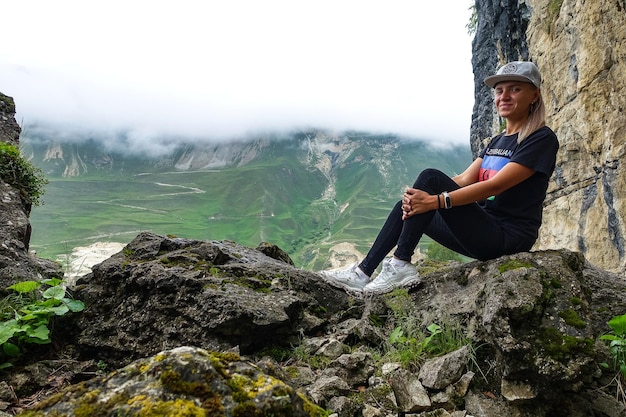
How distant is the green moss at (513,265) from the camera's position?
5125 millimetres

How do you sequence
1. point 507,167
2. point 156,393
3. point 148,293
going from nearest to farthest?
point 156,393 < point 507,167 < point 148,293

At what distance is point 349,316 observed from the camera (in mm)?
6957

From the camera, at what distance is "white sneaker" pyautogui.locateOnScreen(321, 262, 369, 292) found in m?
7.14

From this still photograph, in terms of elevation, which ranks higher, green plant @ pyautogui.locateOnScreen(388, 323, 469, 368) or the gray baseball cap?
the gray baseball cap

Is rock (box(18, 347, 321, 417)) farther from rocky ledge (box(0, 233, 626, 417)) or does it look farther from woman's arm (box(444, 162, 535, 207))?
woman's arm (box(444, 162, 535, 207))

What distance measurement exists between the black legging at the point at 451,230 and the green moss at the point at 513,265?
500mm

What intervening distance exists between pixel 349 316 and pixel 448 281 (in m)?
1.76

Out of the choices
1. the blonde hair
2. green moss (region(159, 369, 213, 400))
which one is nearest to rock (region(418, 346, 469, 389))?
green moss (region(159, 369, 213, 400))

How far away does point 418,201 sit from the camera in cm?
584

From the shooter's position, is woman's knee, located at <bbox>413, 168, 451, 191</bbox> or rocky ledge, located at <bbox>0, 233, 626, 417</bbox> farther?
woman's knee, located at <bbox>413, 168, 451, 191</bbox>

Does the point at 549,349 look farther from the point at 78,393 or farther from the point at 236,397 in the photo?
the point at 78,393

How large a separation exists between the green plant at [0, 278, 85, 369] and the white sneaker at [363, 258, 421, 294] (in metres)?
4.51

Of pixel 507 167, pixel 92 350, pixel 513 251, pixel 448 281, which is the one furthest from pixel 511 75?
pixel 92 350

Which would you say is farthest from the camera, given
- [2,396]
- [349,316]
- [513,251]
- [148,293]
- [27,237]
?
[27,237]
